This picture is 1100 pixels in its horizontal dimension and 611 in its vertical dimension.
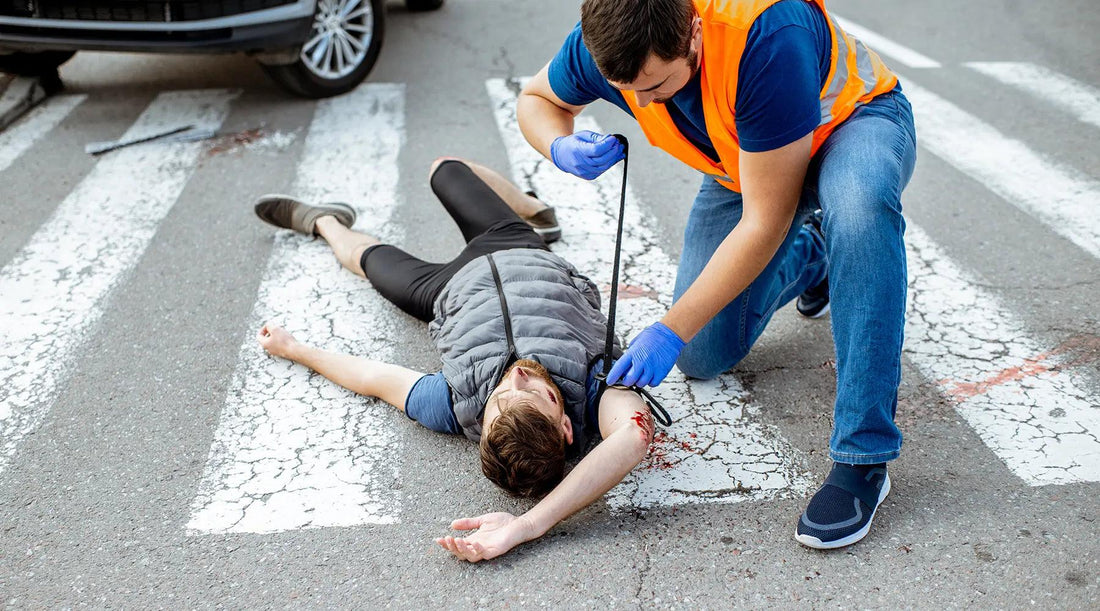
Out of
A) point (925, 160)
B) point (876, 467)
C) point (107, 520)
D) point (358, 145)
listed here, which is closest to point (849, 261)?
point (876, 467)

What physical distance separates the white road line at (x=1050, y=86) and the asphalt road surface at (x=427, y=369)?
5 centimetres

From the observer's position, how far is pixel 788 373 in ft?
11.5

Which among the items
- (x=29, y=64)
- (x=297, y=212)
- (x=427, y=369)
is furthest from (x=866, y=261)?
(x=29, y=64)

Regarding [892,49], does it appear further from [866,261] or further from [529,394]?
[529,394]

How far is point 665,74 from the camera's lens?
246 centimetres

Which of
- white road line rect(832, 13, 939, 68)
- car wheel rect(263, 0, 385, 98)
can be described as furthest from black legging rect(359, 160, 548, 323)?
white road line rect(832, 13, 939, 68)

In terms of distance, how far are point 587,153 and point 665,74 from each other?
27.4 inches

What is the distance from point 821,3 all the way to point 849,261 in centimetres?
73

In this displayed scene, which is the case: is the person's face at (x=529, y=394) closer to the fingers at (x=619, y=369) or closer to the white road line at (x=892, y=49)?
the fingers at (x=619, y=369)

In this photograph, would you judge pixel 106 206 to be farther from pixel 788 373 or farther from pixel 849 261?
pixel 849 261

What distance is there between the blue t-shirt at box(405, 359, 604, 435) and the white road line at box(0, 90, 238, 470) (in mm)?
1270

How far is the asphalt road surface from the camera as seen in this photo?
261 cm

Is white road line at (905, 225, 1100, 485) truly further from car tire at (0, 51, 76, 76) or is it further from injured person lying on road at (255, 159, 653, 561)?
car tire at (0, 51, 76, 76)

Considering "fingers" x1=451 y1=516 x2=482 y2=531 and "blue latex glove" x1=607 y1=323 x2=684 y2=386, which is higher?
"blue latex glove" x1=607 y1=323 x2=684 y2=386
